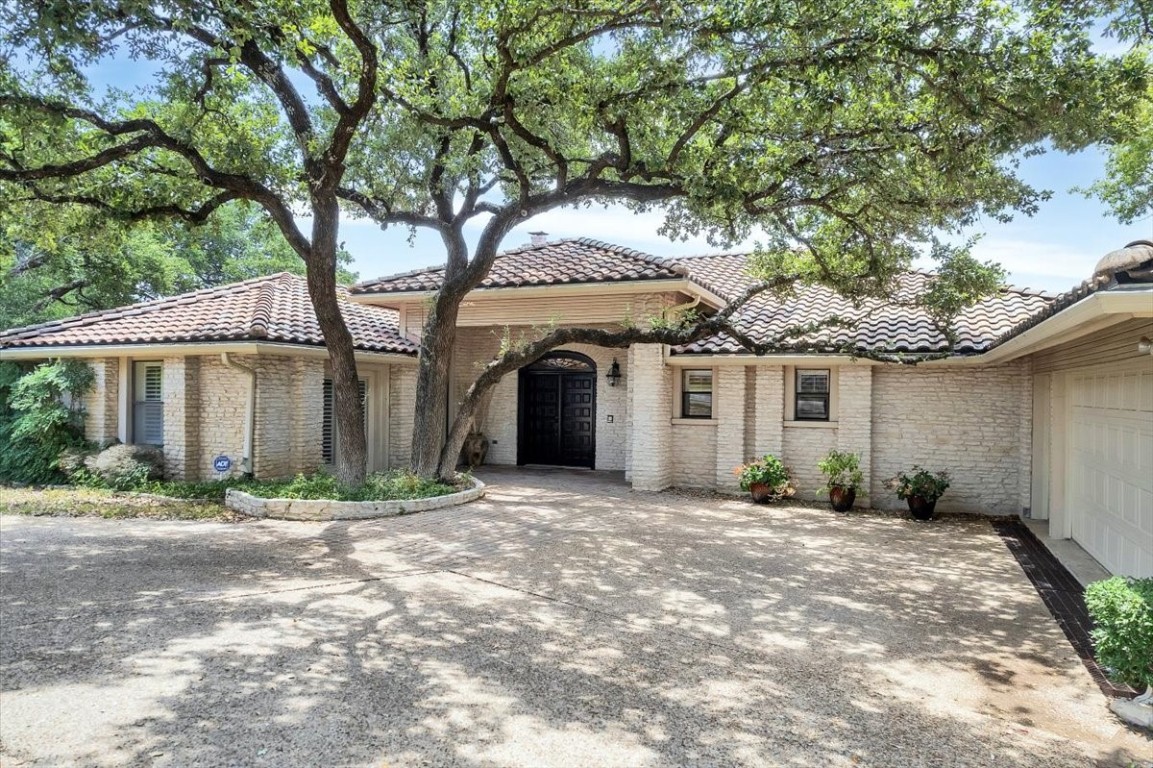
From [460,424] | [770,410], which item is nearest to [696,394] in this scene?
[770,410]

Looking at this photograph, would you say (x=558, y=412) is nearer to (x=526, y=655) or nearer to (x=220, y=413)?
(x=220, y=413)

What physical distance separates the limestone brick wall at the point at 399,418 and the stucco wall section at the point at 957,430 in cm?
927

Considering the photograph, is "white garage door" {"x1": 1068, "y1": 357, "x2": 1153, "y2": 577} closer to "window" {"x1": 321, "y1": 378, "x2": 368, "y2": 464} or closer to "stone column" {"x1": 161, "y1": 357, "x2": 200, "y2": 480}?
"window" {"x1": 321, "y1": 378, "x2": 368, "y2": 464}

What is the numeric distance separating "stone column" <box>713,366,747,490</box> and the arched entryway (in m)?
4.16

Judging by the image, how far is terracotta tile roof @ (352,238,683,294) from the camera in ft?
41.3

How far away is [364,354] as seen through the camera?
1368 centimetres

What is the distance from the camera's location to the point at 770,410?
12938mm

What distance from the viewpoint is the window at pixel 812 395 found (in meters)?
12.8

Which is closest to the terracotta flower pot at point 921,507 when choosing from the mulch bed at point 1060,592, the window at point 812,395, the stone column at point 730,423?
the mulch bed at point 1060,592

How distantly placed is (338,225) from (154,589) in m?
6.10

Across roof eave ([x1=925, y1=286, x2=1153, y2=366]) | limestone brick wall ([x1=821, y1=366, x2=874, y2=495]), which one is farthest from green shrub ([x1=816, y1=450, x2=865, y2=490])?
roof eave ([x1=925, y1=286, x2=1153, y2=366])

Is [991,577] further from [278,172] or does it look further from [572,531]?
[278,172]

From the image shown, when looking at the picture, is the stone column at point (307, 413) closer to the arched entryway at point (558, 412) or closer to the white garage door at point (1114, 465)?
the arched entryway at point (558, 412)

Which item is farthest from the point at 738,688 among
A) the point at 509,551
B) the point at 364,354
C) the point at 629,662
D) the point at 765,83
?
the point at 364,354
